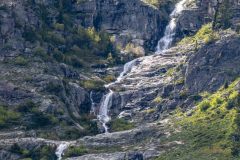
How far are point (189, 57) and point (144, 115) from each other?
Result: 20145 millimetres

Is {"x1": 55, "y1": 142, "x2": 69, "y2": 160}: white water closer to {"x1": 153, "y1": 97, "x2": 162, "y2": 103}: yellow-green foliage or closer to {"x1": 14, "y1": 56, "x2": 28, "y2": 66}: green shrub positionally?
{"x1": 153, "y1": 97, "x2": 162, "y2": 103}: yellow-green foliage

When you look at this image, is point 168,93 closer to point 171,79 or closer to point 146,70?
point 171,79

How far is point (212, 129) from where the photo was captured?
455 ft

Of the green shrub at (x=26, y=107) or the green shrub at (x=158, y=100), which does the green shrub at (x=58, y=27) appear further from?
the green shrub at (x=26, y=107)

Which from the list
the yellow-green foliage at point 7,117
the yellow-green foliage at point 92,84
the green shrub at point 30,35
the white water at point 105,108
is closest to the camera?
the yellow-green foliage at point 7,117

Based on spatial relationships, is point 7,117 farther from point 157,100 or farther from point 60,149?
point 157,100

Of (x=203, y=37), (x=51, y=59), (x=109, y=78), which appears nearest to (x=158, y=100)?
(x=109, y=78)

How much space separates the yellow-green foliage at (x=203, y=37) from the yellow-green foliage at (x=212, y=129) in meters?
19.5

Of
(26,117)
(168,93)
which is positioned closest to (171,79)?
(168,93)

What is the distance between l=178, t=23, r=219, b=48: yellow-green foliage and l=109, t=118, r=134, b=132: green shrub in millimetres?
28420

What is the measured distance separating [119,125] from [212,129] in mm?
22520

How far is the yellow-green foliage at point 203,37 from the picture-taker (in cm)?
16950

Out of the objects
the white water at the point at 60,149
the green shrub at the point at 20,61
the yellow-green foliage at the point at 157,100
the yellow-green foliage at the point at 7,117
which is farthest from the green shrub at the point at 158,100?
the green shrub at the point at 20,61

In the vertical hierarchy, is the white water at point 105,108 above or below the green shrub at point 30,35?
below
